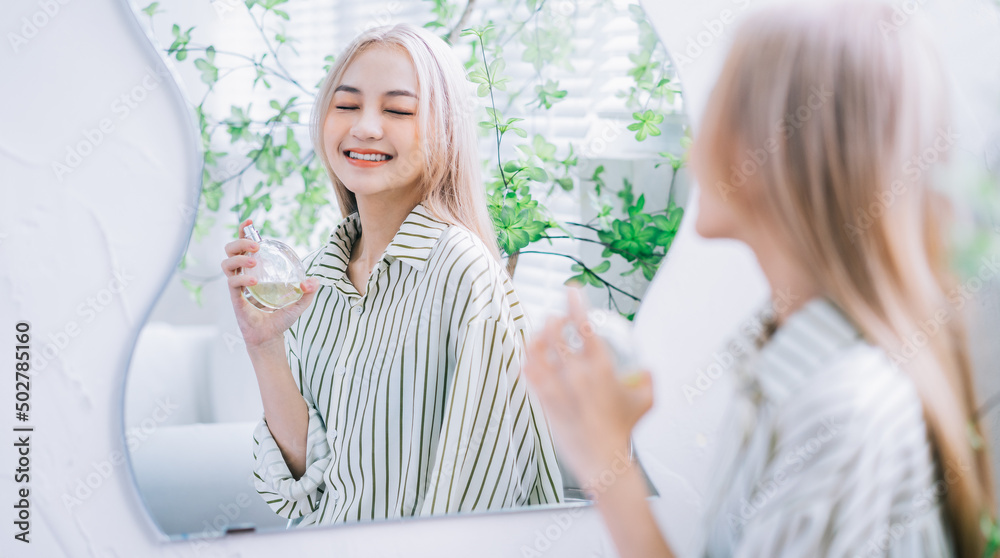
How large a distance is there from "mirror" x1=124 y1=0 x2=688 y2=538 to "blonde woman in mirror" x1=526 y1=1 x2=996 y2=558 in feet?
0.44

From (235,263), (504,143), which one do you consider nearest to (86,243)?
(235,263)

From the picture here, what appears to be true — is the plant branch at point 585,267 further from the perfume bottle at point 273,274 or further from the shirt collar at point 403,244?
the perfume bottle at point 273,274

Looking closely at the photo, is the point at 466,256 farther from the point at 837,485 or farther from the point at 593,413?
the point at 837,485

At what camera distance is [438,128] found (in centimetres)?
84

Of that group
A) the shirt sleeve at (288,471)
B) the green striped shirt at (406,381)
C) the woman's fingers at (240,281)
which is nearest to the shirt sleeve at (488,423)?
the green striped shirt at (406,381)

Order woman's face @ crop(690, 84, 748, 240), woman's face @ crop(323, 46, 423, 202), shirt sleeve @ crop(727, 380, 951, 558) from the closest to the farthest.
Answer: shirt sleeve @ crop(727, 380, 951, 558), woman's face @ crop(690, 84, 748, 240), woman's face @ crop(323, 46, 423, 202)

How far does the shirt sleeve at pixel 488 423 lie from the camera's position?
2.79 feet

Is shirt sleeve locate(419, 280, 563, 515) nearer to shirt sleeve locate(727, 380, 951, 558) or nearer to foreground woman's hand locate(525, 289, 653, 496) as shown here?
foreground woman's hand locate(525, 289, 653, 496)

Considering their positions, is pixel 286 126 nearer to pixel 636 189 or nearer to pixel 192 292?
pixel 192 292

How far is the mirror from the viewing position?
2.69ft

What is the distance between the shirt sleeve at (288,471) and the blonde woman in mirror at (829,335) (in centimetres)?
26

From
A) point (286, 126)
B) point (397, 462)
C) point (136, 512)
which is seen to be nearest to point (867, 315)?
point (397, 462)

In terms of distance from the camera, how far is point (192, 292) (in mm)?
822

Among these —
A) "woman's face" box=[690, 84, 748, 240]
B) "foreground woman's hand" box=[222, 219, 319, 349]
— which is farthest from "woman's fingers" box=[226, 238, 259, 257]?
"woman's face" box=[690, 84, 748, 240]
